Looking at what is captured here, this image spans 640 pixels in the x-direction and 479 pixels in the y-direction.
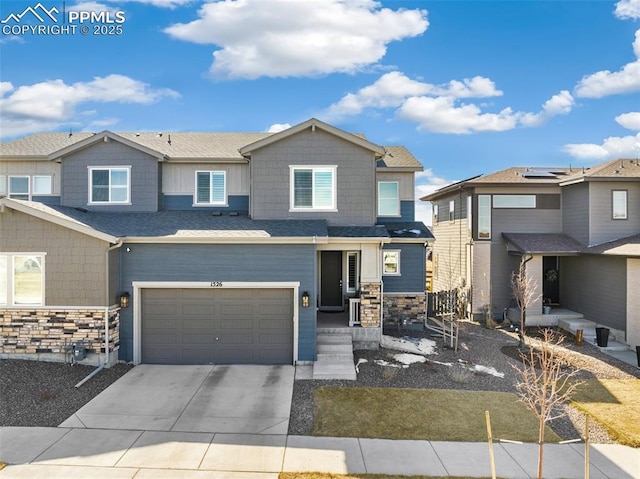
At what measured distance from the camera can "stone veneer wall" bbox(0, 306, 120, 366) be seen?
1025 centimetres

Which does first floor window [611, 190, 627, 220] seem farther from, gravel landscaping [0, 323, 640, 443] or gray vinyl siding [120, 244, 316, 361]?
gray vinyl siding [120, 244, 316, 361]

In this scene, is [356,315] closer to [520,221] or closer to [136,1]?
[520,221]

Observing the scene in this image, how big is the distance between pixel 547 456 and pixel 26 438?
29.7 feet

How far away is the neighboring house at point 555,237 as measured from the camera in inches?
561

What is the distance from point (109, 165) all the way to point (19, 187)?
4.30 metres

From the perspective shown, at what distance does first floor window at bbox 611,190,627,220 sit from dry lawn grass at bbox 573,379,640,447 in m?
7.78

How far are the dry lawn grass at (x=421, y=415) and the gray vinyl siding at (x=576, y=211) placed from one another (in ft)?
32.8

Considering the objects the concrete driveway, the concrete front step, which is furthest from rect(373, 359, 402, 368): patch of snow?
the concrete driveway

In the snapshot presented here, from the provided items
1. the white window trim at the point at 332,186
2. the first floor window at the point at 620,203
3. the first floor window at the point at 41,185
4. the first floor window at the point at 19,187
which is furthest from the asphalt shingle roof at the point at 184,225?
the first floor window at the point at 620,203

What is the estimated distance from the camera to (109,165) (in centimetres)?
1381

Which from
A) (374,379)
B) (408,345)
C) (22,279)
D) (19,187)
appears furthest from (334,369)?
(19,187)

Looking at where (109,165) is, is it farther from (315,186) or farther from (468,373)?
(468,373)

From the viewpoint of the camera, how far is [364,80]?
16.8 m

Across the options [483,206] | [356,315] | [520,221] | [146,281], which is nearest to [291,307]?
[356,315]
